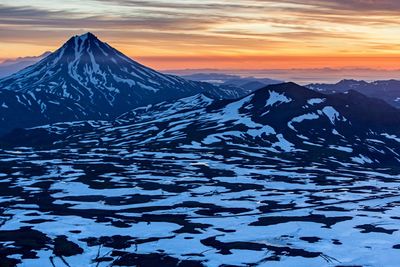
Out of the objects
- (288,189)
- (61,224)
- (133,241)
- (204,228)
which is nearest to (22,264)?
(133,241)

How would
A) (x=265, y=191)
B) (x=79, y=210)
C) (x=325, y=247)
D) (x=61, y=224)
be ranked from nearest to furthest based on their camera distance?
(x=325, y=247) → (x=61, y=224) → (x=79, y=210) → (x=265, y=191)

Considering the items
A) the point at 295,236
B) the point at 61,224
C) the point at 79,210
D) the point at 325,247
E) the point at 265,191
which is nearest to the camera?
the point at 325,247

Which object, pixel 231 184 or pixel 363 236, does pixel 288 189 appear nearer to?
pixel 231 184

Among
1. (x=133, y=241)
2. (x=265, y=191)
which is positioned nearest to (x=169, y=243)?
(x=133, y=241)

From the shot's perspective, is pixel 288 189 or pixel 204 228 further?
pixel 288 189

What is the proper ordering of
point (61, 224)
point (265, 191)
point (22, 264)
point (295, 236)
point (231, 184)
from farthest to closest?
point (231, 184)
point (265, 191)
point (61, 224)
point (295, 236)
point (22, 264)

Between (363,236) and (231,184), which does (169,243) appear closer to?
(363,236)
